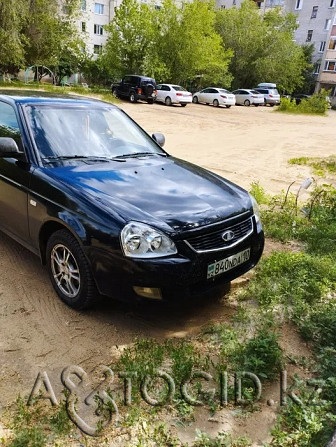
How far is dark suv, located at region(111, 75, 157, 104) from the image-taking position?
87.7 feet

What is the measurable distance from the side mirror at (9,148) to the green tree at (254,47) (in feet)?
151

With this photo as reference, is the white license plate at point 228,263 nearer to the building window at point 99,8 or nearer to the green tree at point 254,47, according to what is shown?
the green tree at point 254,47

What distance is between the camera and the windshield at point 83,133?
12.4 ft

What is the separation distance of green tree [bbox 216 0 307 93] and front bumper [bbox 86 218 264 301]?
1839 inches

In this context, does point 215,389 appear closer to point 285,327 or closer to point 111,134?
point 285,327

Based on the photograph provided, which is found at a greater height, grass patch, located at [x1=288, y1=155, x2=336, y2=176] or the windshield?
the windshield

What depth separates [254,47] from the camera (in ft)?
149

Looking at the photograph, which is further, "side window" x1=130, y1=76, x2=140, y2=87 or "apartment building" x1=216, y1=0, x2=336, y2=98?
"apartment building" x1=216, y1=0, x2=336, y2=98

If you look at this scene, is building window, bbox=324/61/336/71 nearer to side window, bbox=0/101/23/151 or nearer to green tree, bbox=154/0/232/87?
green tree, bbox=154/0/232/87

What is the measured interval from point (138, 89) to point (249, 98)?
1360 cm

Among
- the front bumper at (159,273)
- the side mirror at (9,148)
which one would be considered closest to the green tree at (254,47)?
the side mirror at (9,148)

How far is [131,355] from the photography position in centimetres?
294

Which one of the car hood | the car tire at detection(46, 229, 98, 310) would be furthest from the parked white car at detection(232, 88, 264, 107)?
the car tire at detection(46, 229, 98, 310)

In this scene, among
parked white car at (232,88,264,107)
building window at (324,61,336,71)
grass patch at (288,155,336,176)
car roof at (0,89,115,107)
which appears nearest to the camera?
car roof at (0,89,115,107)
